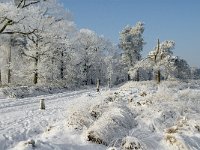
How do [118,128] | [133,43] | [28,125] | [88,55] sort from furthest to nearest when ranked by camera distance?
[133,43] → [88,55] → [28,125] → [118,128]

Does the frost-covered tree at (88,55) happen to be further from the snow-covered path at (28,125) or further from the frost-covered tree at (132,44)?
the snow-covered path at (28,125)

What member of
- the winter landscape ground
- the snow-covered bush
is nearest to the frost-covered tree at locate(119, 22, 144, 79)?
the winter landscape ground

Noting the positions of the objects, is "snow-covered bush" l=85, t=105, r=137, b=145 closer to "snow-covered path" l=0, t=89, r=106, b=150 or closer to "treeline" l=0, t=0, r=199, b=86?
"snow-covered path" l=0, t=89, r=106, b=150

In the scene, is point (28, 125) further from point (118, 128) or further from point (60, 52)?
point (60, 52)

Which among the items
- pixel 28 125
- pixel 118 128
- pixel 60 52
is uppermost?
pixel 60 52

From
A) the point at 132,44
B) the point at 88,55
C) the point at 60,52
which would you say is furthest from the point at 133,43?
the point at 60,52

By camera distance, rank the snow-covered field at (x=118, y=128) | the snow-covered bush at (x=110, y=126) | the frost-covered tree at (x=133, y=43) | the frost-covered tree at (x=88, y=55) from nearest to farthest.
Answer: the snow-covered field at (x=118, y=128) → the snow-covered bush at (x=110, y=126) → the frost-covered tree at (x=88, y=55) → the frost-covered tree at (x=133, y=43)

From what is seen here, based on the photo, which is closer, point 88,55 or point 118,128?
point 118,128

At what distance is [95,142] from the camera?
32.4 ft

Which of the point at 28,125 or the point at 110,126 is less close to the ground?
the point at 110,126

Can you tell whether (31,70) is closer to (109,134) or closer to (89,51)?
(89,51)

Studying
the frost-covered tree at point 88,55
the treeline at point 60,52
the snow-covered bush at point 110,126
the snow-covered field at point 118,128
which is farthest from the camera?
the frost-covered tree at point 88,55

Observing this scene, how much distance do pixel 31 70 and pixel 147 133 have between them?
37.5 m

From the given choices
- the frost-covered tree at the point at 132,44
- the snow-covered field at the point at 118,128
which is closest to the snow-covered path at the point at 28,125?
the snow-covered field at the point at 118,128
